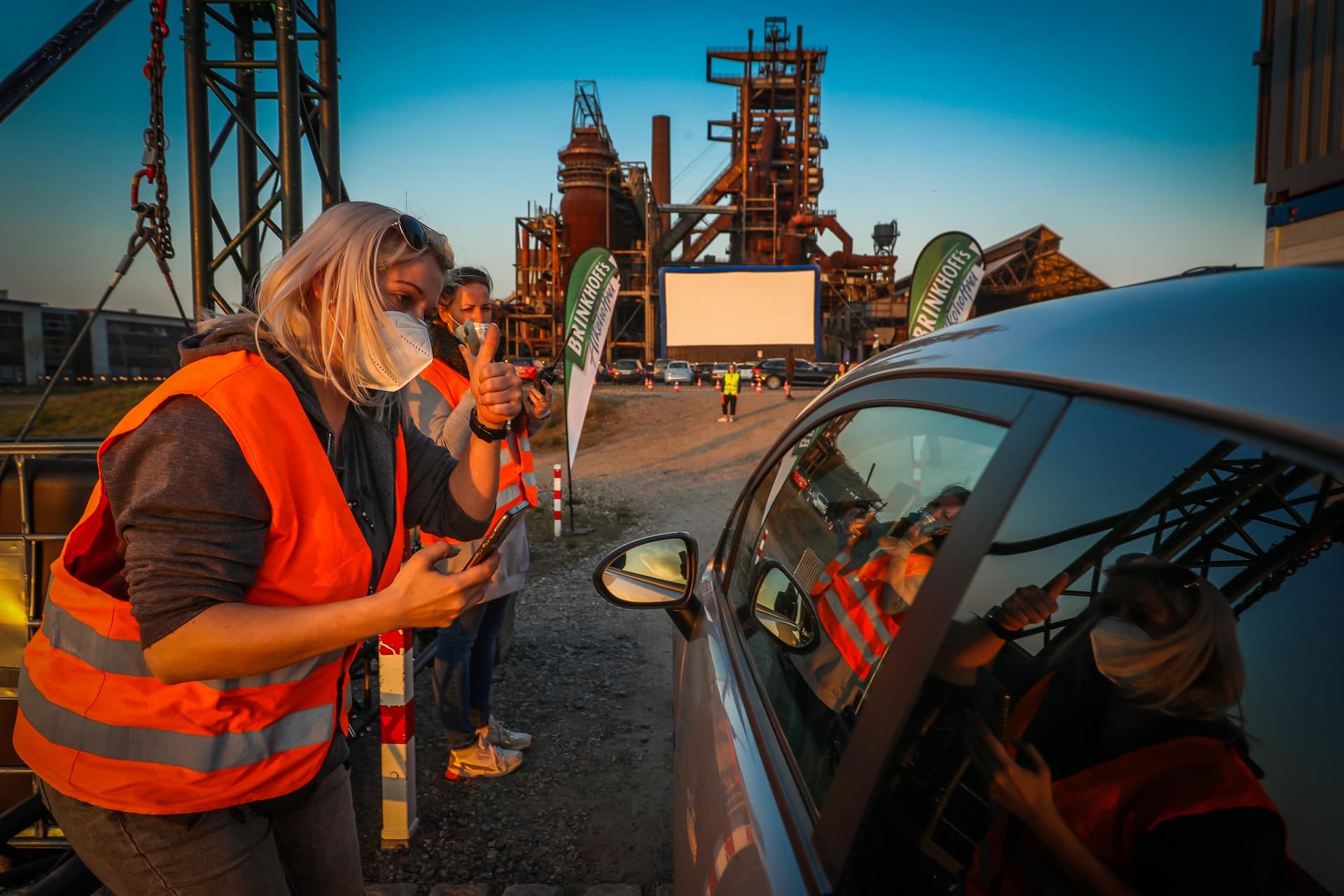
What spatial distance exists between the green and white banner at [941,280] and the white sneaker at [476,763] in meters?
6.07

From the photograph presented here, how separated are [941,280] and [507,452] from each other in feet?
19.7

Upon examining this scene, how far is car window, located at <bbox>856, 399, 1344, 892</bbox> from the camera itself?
0.57 metres

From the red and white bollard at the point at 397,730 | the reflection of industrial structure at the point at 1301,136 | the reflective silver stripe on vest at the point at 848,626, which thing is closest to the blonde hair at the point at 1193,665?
the reflective silver stripe on vest at the point at 848,626

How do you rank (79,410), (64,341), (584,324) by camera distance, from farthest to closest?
(79,410) < (64,341) < (584,324)

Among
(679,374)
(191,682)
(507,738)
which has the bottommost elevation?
(507,738)

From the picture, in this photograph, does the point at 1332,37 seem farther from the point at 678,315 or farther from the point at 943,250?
the point at 678,315

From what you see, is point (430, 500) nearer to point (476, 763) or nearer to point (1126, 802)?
point (1126, 802)

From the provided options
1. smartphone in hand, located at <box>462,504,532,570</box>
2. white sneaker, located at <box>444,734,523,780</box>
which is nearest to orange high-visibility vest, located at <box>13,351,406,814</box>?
smartphone in hand, located at <box>462,504,532,570</box>

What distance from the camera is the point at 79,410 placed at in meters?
19.4

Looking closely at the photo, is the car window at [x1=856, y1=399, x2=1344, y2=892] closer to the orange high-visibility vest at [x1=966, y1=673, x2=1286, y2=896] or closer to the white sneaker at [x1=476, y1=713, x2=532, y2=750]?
the orange high-visibility vest at [x1=966, y1=673, x2=1286, y2=896]

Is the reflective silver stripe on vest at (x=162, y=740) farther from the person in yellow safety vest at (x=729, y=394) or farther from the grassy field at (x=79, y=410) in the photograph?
the person in yellow safety vest at (x=729, y=394)

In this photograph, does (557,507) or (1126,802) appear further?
(557,507)

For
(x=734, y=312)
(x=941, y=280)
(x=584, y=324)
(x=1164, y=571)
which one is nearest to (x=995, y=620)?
(x=1164, y=571)

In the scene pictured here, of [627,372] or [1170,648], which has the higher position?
[627,372]
